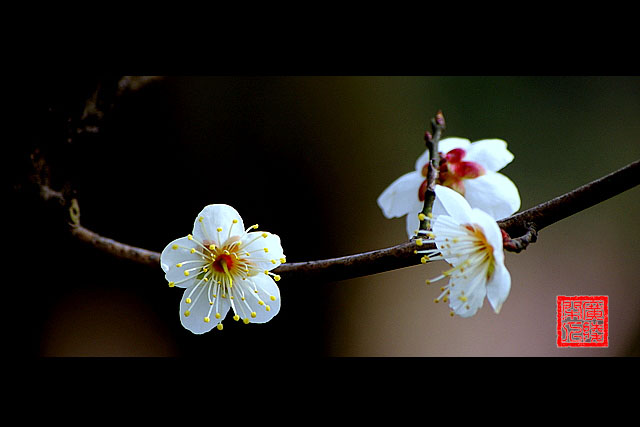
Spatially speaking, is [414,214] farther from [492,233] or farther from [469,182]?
[492,233]

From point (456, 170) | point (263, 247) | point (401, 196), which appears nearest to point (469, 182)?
point (456, 170)

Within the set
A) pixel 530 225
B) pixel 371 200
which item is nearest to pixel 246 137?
pixel 371 200

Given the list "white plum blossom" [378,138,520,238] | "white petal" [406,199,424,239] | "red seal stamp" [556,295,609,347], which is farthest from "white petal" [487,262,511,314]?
"red seal stamp" [556,295,609,347]

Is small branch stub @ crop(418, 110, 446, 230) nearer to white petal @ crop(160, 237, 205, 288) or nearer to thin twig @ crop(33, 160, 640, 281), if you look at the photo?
thin twig @ crop(33, 160, 640, 281)

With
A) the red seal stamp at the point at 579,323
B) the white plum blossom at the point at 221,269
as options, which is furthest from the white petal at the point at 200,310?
the red seal stamp at the point at 579,323

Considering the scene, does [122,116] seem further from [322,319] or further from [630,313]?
[630,313]

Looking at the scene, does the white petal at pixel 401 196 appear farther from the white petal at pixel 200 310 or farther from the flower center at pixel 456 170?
the white petal at pixel 200 310
